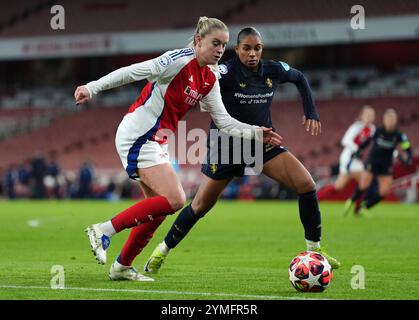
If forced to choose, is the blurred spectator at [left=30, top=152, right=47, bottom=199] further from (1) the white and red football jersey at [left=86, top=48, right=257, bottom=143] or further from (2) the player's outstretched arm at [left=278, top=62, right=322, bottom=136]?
(1) the white and red football jersey at [left=86, top=48, right=257, bottom=143]

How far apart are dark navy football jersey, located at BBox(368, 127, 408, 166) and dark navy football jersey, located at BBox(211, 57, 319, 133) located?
10.5 metres

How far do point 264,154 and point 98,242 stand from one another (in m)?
2.26

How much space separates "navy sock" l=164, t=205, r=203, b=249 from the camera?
948 cm

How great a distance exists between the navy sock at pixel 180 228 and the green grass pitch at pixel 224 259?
0.30 meters

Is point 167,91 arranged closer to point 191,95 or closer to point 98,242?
point 191,95

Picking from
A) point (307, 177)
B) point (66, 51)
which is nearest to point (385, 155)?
point (307, 177)

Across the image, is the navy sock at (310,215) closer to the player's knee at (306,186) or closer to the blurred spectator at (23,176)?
the player's knee at (306,186)

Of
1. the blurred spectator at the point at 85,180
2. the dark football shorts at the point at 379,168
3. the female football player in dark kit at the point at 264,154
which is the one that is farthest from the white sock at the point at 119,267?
the blurred spectator at the point at 85,180

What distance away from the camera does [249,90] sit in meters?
9.43

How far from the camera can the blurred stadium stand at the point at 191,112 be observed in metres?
37.4

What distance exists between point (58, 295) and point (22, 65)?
1724 inches

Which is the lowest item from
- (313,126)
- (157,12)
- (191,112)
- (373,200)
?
(373,200)

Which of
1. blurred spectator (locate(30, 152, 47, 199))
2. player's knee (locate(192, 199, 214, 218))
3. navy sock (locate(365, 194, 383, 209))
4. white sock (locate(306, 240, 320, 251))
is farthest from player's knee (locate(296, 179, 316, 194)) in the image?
blurred spectator (locate(30, 152, 47, 199))

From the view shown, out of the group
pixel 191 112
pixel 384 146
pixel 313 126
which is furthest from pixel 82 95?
pixel 191 112
